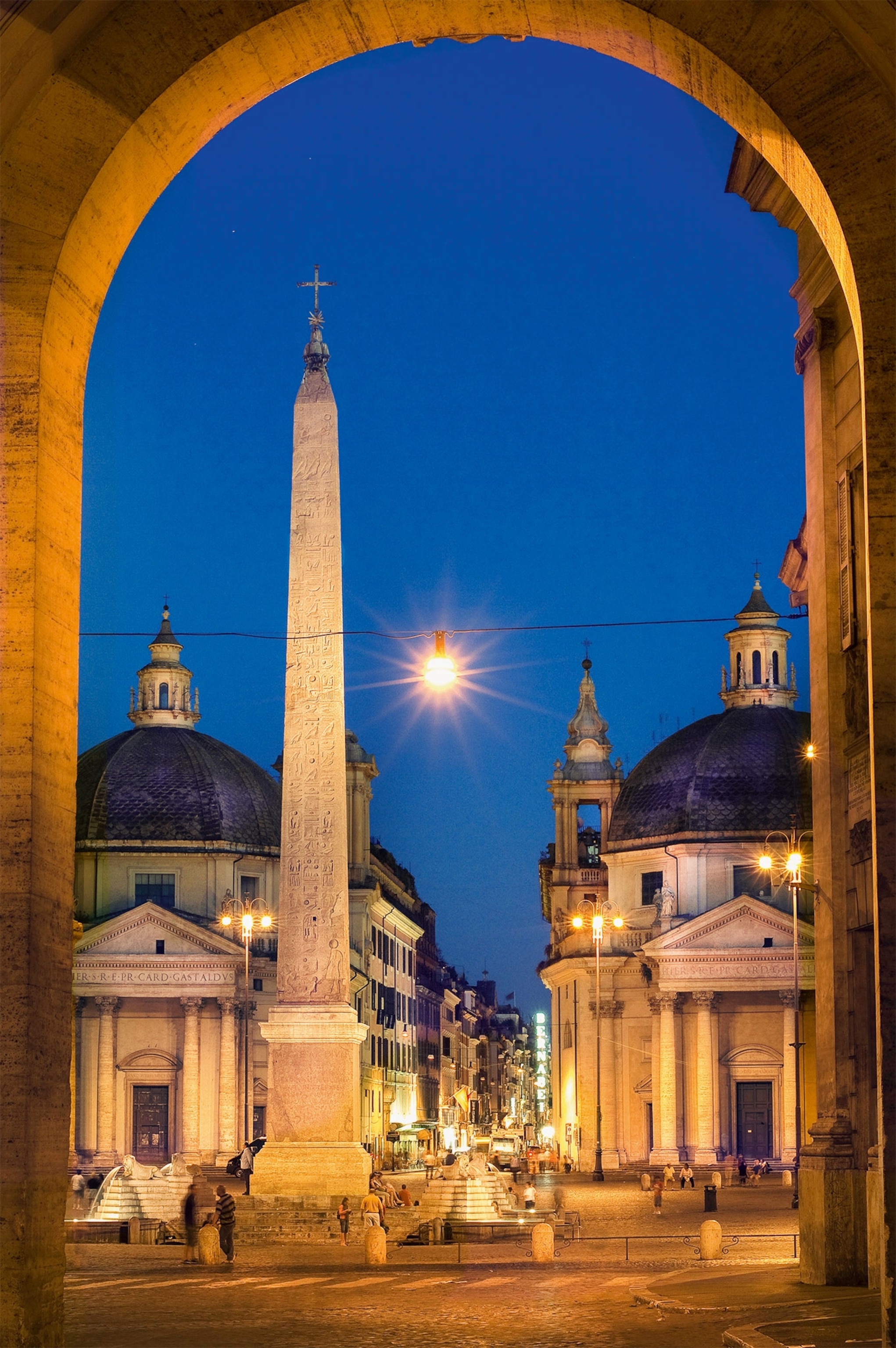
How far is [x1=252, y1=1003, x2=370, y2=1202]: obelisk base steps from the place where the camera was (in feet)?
122

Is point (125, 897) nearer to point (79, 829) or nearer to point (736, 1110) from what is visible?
point (79, 829)

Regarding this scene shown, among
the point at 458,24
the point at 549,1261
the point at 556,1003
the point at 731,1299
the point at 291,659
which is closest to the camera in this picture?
the point at 458,24

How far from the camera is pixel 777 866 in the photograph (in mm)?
79438

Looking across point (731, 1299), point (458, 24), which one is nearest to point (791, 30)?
point (458, 24)

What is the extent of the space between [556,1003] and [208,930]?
21.0 metres

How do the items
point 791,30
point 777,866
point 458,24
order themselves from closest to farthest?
1. point 791,30
2. point 458,24
3. point 777,866

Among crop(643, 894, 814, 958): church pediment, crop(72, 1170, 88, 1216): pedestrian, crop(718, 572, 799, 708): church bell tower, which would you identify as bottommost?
crop(72, 1170, 88, 1216): pedestrian

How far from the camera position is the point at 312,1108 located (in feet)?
123

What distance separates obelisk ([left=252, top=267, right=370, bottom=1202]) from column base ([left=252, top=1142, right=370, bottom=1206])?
0.03 m

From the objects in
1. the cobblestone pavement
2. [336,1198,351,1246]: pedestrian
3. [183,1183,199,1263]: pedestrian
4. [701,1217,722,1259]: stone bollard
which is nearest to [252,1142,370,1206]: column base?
the cobblestone pavement

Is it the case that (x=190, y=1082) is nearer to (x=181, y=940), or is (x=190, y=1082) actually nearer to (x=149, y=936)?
(x=181, y=940)

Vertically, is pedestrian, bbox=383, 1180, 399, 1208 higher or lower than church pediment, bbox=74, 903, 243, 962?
lower

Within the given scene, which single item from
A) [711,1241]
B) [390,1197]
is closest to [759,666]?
[390,1197]

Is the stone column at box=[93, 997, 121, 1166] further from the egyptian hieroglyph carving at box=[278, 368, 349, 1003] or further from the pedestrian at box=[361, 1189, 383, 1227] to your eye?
the pedestrian at box=[361, 1189, 383, 1227]
